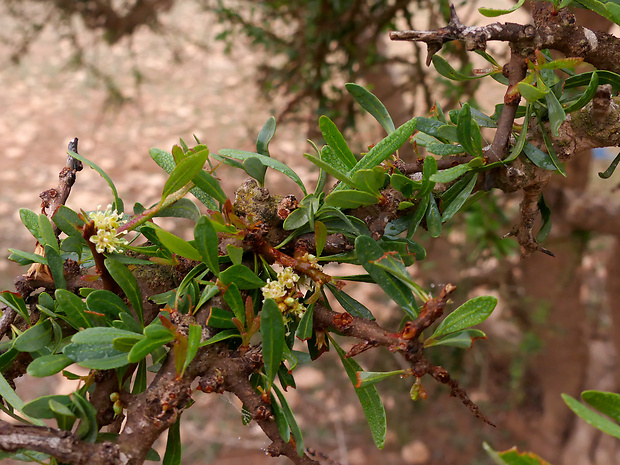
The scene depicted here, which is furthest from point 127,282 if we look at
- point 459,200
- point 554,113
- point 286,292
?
point 554,113

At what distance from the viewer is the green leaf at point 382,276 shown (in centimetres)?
55

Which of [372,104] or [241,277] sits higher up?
[372,104]

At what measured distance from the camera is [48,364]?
54 centimetres

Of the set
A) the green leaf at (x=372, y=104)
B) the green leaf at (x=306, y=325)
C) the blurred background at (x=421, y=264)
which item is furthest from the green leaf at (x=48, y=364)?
the blurred background at (x=421, y=264)

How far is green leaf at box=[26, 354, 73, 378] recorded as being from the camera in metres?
0.53

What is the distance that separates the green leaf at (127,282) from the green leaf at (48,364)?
9cm

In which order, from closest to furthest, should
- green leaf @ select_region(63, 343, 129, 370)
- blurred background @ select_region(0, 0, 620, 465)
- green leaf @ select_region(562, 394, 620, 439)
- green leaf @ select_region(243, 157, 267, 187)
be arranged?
1. green leaf @ select_region(562, 394, 620, 439)
2. green leaf @ select_region(63, 343, 129, 370)
3. green leaf @ select_region(243, 157, 267, 187)
4. blurred background @ select_region(0, 0, 620, 465)

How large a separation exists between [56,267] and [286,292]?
267 millimetres

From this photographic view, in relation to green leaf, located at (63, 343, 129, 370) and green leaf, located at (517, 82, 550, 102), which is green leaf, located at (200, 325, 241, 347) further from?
green leaf, located at (517, 82, 550, 102)

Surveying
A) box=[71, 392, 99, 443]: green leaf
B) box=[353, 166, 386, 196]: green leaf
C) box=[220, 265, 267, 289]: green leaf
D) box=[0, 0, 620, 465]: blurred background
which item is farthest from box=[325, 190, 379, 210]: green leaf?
box=[0, 0, 620, 465]: blurred background

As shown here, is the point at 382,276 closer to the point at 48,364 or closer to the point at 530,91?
the point at 530,91

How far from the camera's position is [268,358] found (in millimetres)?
550

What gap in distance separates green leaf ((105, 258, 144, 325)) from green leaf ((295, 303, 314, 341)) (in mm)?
192

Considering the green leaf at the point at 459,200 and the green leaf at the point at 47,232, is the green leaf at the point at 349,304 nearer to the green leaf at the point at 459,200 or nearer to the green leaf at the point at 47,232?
the green leaf at the point at 459,200
